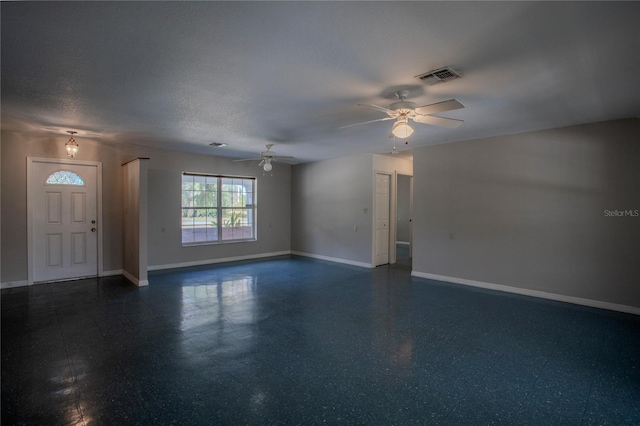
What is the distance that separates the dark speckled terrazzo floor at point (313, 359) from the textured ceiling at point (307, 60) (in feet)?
8.15

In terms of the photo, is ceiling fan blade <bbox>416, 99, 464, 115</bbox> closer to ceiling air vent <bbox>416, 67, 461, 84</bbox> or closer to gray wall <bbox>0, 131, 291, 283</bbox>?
ceiling air vent <bbox>416, 67, 461, 84</bbox>

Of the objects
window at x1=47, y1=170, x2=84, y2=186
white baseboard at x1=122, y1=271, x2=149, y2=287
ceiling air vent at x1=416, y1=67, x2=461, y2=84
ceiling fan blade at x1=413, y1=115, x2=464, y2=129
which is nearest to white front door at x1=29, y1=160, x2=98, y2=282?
window at x1=47, y1=170, x2=84, y2=186

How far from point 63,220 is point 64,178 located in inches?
29.0

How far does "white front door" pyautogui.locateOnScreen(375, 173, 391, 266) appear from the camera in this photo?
7051mm

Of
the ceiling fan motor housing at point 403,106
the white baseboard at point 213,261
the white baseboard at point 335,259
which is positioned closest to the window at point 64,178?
the white baseboard at point 213,261

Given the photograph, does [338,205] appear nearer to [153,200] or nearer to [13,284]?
[153,200]

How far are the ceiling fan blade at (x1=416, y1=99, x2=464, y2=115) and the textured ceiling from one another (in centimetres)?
24

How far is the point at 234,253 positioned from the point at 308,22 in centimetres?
647

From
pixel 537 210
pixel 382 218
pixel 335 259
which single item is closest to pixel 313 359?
pixel 537 210

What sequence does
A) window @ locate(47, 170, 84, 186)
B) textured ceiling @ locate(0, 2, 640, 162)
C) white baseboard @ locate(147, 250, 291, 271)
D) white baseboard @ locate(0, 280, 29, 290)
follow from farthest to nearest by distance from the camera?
white baseboard @ locate(147, 250, 291, 271)
window @ locate(47, 170, 84, 186)
white baseboard @ locate(0, 280, 29, 290)
textured ceiling @ locate(0, 2, 640, 162)

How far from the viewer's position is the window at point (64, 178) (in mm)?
5539

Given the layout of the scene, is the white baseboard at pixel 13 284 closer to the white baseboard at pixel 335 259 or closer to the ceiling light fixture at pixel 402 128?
the white baseboard at pixel 335 259

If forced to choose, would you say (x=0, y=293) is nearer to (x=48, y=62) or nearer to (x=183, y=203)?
(x=183, y=203)

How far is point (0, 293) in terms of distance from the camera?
483 centimetres
